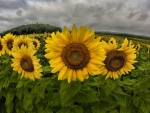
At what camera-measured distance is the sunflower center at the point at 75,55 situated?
10.2ft

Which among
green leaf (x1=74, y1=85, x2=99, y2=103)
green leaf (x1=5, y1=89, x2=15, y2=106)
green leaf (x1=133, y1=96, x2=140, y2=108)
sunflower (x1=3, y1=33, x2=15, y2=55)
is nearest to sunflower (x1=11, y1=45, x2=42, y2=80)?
green leaf (x1=74, y1=85, x2=99, y2=103)

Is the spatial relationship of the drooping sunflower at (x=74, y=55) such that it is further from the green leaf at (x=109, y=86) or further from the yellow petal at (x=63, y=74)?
the green leaf at (x=109, y=86)

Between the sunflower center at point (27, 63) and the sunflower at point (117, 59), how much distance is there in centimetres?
102

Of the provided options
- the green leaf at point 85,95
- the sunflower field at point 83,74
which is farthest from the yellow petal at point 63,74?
the green leaf at point 85,95

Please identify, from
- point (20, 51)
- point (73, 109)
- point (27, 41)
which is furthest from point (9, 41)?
point (73, 109)

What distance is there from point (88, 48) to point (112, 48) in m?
0.67

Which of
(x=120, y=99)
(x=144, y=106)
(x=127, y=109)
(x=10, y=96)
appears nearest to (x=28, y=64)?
(x=120, y=99)

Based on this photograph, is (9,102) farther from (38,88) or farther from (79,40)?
(79,40)

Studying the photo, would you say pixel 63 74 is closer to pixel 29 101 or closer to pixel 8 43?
pixel 29 101

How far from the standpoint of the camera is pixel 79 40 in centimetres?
310

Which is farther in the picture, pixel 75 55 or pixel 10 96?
pixel 10 96

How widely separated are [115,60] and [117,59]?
1.4 inches

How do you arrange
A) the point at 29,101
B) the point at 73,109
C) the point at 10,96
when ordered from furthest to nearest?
the point at 10,96
the point at 29,101
the point at 73,109

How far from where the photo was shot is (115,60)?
3.72 metres
